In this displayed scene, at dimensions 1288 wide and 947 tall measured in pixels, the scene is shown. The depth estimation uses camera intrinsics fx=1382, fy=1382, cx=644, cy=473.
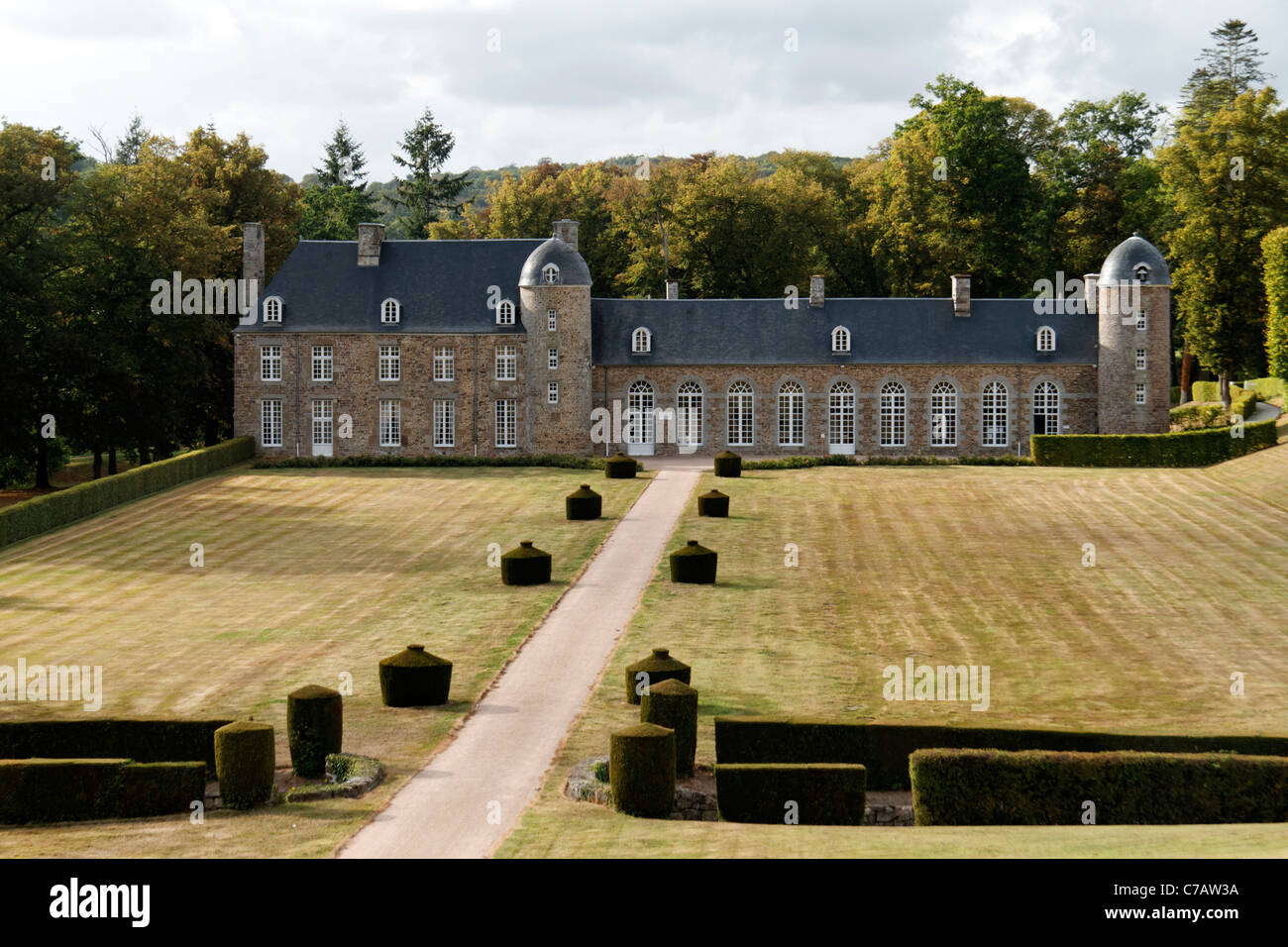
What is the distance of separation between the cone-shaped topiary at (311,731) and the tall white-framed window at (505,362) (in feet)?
136

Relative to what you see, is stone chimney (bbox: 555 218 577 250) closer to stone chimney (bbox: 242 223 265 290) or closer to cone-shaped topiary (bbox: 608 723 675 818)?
stone chimney (bbox: 242 223 265 290)

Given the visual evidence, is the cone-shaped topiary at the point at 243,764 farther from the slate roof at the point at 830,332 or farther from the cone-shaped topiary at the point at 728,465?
the slate roof at the point at 830,332

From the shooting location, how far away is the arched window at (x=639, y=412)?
64500 millimetres

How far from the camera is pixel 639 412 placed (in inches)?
2544

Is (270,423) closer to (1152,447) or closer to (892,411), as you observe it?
(892,411)

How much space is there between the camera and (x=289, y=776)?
76.0 ft

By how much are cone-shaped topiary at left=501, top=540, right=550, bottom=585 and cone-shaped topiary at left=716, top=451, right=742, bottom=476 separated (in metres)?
18.3

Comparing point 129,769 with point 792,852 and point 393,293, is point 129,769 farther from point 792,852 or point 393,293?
point 393,293

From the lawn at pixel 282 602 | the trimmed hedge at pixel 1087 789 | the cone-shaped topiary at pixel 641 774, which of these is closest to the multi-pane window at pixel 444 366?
the lawn at pixel 282 602

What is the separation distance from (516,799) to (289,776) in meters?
4.63

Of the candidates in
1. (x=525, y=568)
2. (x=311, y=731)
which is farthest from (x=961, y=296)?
(x=311, y=731)

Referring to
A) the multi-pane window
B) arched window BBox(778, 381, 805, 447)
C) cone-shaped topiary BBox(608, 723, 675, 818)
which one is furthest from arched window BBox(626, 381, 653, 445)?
cone-shaped topiary BBox(608, 723, 675, 818)

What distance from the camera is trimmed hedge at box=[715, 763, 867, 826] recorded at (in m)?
20.5
